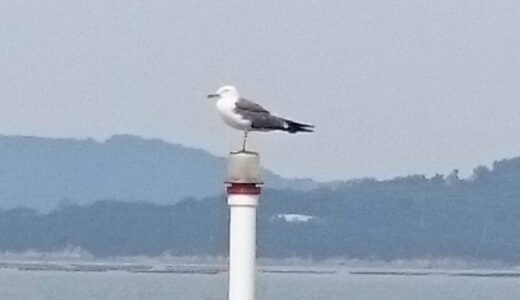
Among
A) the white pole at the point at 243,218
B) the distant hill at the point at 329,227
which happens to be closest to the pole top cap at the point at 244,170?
the white pole at the point at 243,218

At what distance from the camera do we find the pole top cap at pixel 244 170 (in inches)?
486

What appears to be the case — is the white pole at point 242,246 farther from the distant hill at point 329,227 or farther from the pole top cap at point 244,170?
the distant hill at point 329,227

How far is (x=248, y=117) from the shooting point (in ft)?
45.0

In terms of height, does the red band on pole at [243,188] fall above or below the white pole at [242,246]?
above

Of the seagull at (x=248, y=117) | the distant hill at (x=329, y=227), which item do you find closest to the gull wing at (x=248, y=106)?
the seagull at (x=248, y=117)

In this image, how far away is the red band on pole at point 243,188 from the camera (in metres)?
12.3

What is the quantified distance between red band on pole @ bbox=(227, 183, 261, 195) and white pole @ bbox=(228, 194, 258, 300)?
19mm

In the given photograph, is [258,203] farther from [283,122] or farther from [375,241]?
[375,241]

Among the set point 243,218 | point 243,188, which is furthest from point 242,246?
point 243,188

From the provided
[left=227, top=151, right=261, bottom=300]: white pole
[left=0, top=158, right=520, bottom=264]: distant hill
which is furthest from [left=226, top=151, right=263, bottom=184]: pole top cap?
[left=0, top=158, right=520, bottom=264]: distant hill

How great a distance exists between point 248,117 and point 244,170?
1373 mm

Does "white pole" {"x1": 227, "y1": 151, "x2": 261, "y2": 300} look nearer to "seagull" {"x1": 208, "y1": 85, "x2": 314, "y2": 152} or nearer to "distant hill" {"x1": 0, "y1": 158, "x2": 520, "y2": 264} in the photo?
"seagull" {"x1": 208, "y1": 85, "x2": 314, "y2": 152}

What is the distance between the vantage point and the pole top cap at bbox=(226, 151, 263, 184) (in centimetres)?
1235

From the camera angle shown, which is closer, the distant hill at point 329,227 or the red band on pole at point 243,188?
the red band on pole at point 243,188
